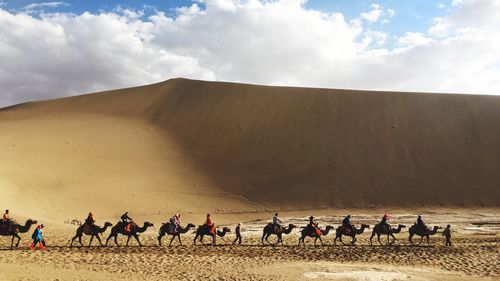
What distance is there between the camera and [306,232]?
20.4 meters

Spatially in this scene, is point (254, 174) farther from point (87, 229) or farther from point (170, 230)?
point (87, 229)

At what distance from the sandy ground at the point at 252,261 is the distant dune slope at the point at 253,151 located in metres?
14.6

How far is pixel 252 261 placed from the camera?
53.7ft

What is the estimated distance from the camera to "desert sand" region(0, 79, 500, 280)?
16078 millimetres

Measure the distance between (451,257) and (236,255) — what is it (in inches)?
304

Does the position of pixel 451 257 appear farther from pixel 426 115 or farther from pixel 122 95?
pixel 122 95

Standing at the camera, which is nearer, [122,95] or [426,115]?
[426,115]

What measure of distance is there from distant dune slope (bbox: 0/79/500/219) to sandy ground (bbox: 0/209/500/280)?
14649mm

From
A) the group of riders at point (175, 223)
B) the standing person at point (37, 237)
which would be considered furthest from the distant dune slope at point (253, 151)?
the standing person at point (37, 237)

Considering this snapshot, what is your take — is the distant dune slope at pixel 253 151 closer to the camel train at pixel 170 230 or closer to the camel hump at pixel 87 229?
the camel train at pixel 170 230

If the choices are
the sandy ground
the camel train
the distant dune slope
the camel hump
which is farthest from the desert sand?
the camel hump

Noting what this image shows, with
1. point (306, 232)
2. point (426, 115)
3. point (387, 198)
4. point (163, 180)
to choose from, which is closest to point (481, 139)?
point (426, 115)

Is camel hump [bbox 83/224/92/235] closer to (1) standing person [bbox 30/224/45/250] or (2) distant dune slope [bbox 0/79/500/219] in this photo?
(1) standing person [bbox 30/224/45/250]

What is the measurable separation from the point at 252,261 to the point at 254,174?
26.6 metres
